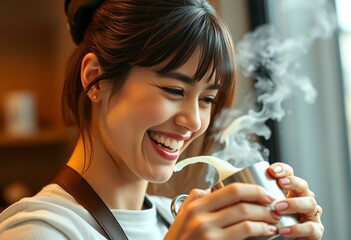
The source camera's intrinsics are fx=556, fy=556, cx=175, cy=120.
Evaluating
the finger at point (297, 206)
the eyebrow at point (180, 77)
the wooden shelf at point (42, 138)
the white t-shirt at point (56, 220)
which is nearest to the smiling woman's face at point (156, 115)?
the eyebrow at point (180, 77)

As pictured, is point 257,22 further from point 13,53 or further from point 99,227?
point 13,53

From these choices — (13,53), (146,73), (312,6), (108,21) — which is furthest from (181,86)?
(13,53)

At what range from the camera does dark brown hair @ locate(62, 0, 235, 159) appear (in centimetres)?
93

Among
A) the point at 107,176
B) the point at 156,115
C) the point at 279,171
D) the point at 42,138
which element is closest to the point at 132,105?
the point at 156,115

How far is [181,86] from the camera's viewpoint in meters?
0.92

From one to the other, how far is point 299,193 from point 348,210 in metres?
0.44

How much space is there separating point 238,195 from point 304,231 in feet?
0.37

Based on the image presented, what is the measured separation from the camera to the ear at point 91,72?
992 mm

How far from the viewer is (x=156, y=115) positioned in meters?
0.91

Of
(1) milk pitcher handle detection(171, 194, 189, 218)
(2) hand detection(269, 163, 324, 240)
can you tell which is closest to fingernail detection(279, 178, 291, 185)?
(2) hand detection(269, 163, 324, 240)

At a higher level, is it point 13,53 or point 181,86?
point 181,86

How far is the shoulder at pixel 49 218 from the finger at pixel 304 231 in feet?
1.15

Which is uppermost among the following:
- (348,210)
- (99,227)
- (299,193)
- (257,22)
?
(257,22)

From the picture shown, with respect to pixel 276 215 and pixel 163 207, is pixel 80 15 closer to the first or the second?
pixel 163 207
